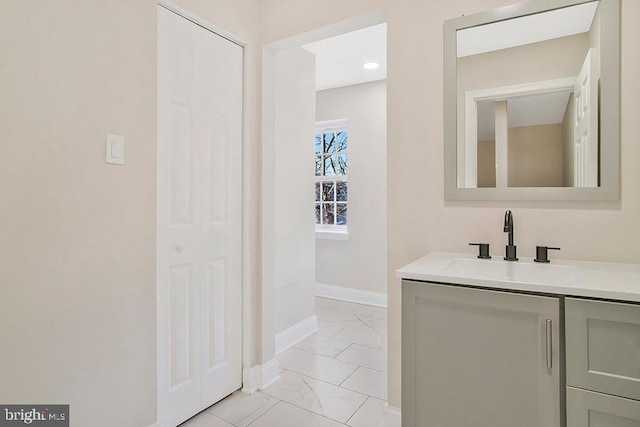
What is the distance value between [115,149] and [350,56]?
99.4 inches

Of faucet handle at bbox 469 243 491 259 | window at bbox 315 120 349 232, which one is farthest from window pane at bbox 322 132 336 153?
faucet handle at bbox 469 243 491 259

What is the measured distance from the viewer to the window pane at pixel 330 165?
15.1 feet

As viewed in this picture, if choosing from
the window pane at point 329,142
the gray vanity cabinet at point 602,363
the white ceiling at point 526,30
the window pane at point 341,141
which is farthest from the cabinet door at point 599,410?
the window pane at point 329,142

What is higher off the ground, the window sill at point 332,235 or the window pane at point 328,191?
the window pane at point 328,191

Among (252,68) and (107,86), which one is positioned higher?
(252,68)

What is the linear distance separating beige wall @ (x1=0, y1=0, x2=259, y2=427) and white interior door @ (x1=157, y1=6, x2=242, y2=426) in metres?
0.09

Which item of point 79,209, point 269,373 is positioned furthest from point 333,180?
point 79,209

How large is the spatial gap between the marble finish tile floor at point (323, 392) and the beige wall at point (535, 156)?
136cm

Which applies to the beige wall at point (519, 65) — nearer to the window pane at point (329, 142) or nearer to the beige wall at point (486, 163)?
the beige wall at point (486, 163)

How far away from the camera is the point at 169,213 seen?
1810mm

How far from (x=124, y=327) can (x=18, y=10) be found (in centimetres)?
129

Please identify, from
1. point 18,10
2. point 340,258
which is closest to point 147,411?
point 18,10

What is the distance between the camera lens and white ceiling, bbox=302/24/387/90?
9.82ft

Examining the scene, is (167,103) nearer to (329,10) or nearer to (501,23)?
(329,10)
